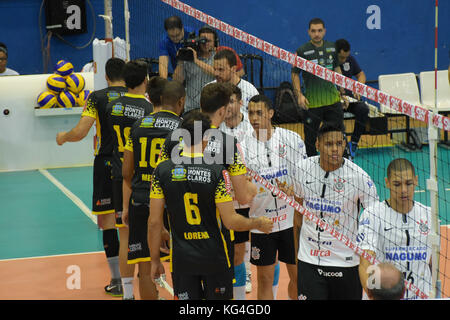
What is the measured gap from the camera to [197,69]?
8508 mm

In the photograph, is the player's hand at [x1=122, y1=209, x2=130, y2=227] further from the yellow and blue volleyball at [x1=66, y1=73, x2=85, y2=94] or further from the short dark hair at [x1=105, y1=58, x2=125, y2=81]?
the yellow and blue volleyball at [x1=66, y1=73, x2=85, y2=94]

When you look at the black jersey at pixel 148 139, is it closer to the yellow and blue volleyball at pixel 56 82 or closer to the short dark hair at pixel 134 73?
the short dark hair at pixel 134 73

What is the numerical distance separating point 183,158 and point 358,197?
1683 millimetres

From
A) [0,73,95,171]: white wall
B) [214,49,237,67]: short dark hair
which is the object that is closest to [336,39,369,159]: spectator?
[0,73,95,171]: white wall

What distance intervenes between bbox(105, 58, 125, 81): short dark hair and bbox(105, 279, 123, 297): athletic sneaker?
2.40 m

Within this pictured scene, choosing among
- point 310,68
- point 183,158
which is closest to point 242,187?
point 183,158

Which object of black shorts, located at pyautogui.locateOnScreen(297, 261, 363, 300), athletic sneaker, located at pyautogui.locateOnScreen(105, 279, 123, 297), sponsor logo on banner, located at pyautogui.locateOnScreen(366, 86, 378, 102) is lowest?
athletic sneaker, located at pyautogui.locateOnScreen(105, 279, 123, 297)

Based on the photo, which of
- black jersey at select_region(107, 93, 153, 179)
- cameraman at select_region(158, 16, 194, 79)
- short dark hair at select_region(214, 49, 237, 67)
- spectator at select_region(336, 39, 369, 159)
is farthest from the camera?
spectator at select_region(336, 39, 369, 159)

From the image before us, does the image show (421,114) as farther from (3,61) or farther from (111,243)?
(3,61)

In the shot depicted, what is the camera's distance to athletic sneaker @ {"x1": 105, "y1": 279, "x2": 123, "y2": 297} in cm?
823

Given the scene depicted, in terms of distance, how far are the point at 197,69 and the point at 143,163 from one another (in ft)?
7.22

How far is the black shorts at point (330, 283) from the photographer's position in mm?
6000

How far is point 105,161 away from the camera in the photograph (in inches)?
320
